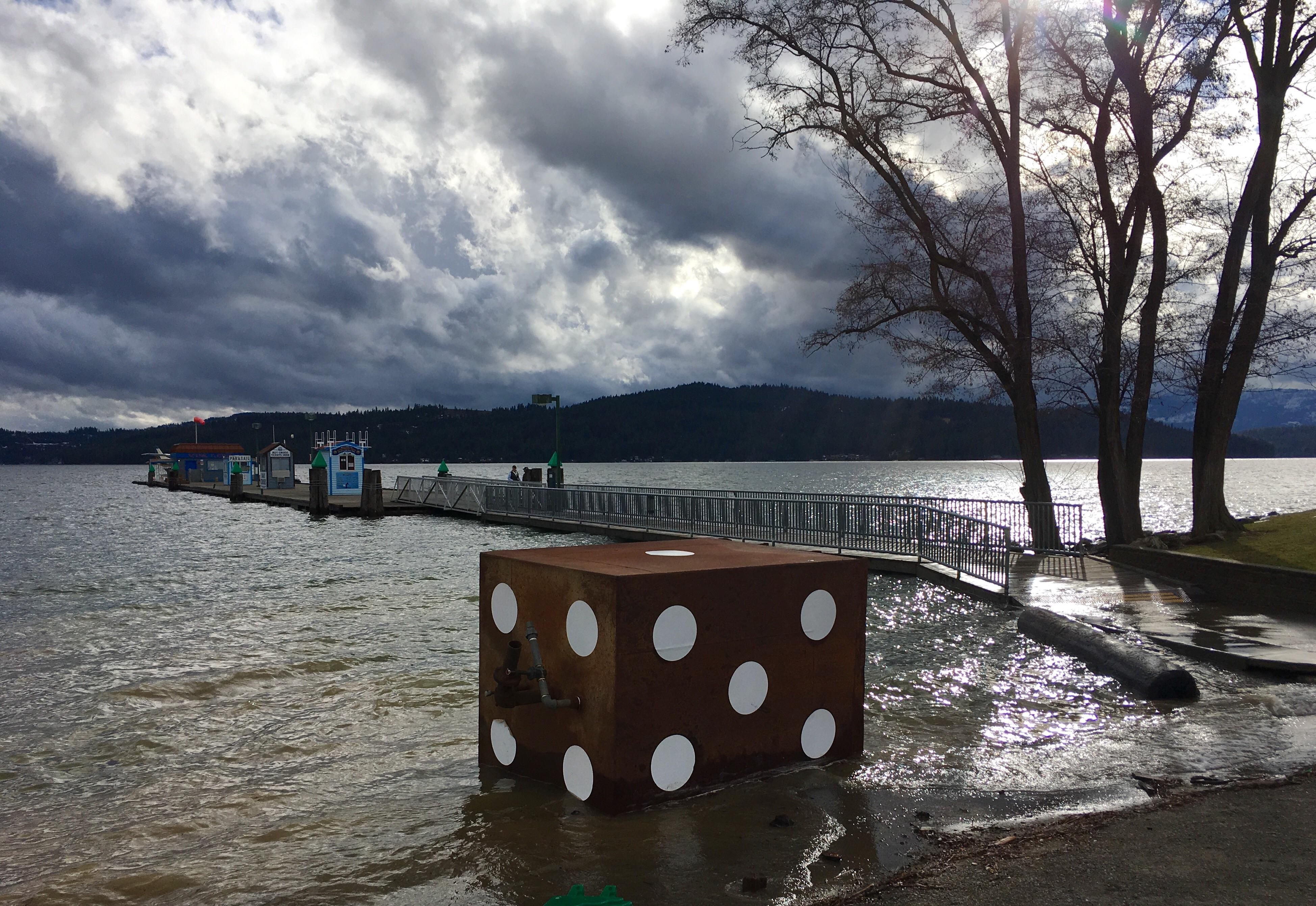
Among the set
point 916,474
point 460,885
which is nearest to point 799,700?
point 460,885

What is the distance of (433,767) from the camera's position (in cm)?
689

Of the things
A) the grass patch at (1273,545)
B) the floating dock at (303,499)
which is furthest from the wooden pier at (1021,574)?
the floating dock at (303,499)

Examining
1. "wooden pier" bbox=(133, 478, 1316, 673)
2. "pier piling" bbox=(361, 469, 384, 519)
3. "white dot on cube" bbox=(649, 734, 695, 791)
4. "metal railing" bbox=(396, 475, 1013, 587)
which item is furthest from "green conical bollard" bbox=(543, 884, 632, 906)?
"pier piling" bbox=(361, 469, 384, 519)

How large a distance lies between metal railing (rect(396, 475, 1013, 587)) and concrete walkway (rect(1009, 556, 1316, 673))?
3.43 ft

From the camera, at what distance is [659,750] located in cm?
509

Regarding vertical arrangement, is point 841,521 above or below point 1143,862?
above

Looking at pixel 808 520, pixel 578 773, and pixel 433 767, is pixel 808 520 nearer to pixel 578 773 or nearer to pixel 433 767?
pixel 433 767

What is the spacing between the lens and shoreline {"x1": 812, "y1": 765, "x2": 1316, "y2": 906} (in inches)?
149

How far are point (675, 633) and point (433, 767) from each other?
3099mm

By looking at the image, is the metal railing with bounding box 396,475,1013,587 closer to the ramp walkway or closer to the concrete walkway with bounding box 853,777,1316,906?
the ramp walkway

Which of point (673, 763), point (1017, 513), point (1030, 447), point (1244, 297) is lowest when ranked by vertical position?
point (673, 763)

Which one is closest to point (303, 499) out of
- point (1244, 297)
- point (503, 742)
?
point (1244, 297)

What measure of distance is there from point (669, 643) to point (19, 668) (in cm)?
1216

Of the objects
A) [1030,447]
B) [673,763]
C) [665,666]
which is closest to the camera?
[665,666]
